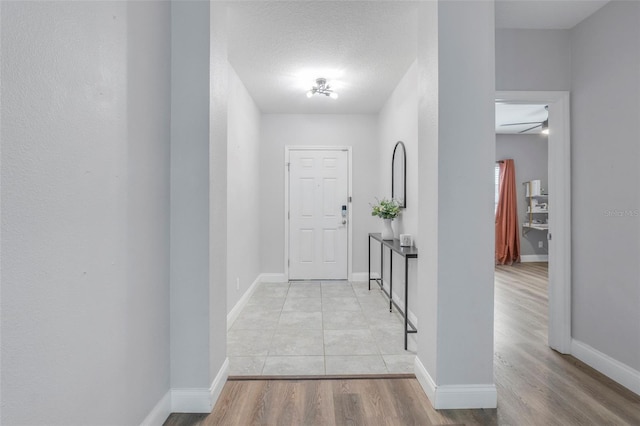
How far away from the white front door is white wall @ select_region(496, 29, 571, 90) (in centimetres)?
250

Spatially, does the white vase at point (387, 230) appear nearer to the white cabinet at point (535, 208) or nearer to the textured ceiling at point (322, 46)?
the textured ceiling at point (322, 46)

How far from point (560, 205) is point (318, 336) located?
221 cm

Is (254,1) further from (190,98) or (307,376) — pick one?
(307,376)

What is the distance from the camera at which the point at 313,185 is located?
184 inches

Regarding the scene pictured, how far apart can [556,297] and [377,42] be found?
2.53 meters

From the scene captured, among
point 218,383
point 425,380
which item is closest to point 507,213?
point 425,380

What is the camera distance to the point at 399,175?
347 centimetres

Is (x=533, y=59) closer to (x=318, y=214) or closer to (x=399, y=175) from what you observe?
(x=399, y=175)

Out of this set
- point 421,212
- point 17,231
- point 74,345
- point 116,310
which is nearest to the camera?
point 17,231

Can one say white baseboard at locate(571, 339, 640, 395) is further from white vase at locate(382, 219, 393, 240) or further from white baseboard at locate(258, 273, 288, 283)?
white baseboard at locate(258, 273, 288, 283)

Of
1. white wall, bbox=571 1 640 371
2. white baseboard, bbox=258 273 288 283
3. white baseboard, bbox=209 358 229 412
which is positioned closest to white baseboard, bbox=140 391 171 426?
white baseboard, bbox=209 358 229 412

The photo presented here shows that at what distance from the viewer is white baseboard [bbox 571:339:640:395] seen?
1.90 meters

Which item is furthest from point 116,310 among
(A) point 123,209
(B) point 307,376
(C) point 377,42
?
(C) point 377,42

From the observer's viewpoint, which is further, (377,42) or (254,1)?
(377,42)
